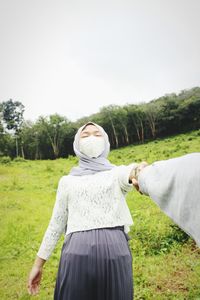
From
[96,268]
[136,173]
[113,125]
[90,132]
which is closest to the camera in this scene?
[136,173]

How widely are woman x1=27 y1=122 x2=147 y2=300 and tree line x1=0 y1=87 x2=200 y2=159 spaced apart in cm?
2154

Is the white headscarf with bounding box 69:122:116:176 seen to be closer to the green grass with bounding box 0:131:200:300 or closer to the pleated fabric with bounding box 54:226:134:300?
the pleated fabric with bounding box 54:226:134:300

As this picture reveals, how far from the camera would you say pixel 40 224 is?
7.04 metres

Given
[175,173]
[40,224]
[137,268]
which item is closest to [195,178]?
[175,173]

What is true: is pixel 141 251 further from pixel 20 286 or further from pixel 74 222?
pixel 74 222

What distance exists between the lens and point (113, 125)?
101 ft

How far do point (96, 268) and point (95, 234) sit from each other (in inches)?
7.8

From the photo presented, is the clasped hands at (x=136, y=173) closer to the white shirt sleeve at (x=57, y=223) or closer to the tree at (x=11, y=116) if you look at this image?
the white shirt sleeve at (x=57, y=223)

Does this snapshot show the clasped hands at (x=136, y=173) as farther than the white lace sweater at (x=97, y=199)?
No

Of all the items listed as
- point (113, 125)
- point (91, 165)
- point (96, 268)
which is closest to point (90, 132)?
point (91, 165)

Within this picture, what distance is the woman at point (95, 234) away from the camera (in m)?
1.65

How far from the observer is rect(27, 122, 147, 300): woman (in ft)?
5.42

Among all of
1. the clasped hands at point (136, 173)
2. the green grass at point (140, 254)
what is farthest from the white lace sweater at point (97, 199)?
the green grass at point (140, 254)

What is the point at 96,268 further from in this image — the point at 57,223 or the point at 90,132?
the point at 90,132
